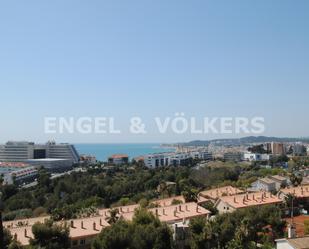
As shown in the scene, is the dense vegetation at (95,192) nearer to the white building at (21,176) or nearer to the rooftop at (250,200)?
the rooftop at (250,200)

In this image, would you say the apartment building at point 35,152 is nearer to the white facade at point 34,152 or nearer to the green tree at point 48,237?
the white facade at point 34,152

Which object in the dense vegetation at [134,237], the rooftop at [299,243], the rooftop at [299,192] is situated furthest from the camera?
the rooftop at [299,192]

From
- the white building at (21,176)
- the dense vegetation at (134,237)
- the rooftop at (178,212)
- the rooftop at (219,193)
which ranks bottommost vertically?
the white building at (21,176)

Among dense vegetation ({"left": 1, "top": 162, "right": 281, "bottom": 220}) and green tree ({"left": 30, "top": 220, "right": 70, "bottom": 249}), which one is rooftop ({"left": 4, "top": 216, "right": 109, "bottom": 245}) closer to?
green tree ({"left": 30, "top": 220, "right": 70, "bottom": 249})

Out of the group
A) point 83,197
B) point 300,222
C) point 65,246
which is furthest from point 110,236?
point 83,197

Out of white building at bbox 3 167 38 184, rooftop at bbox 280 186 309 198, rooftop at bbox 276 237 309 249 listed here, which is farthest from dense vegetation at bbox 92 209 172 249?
white building at bbox 3 167 38 184

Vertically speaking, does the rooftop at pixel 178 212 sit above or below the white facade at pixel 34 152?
below

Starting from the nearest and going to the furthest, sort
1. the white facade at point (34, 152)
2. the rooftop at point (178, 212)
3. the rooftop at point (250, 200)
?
1. the rooftop at point (178, 212)
2. the rooftop at point (250, 200)
3. the white facade at point (34, 152)

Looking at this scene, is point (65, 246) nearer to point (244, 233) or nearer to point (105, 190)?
point (244, 233)

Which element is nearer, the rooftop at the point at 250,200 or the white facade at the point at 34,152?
the rooftop at the point at 250,200

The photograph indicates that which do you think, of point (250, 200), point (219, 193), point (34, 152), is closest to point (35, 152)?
point (34, 152)

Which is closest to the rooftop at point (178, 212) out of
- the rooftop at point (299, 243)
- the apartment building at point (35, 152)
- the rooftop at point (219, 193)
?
the rooftop at point (219, 193)
